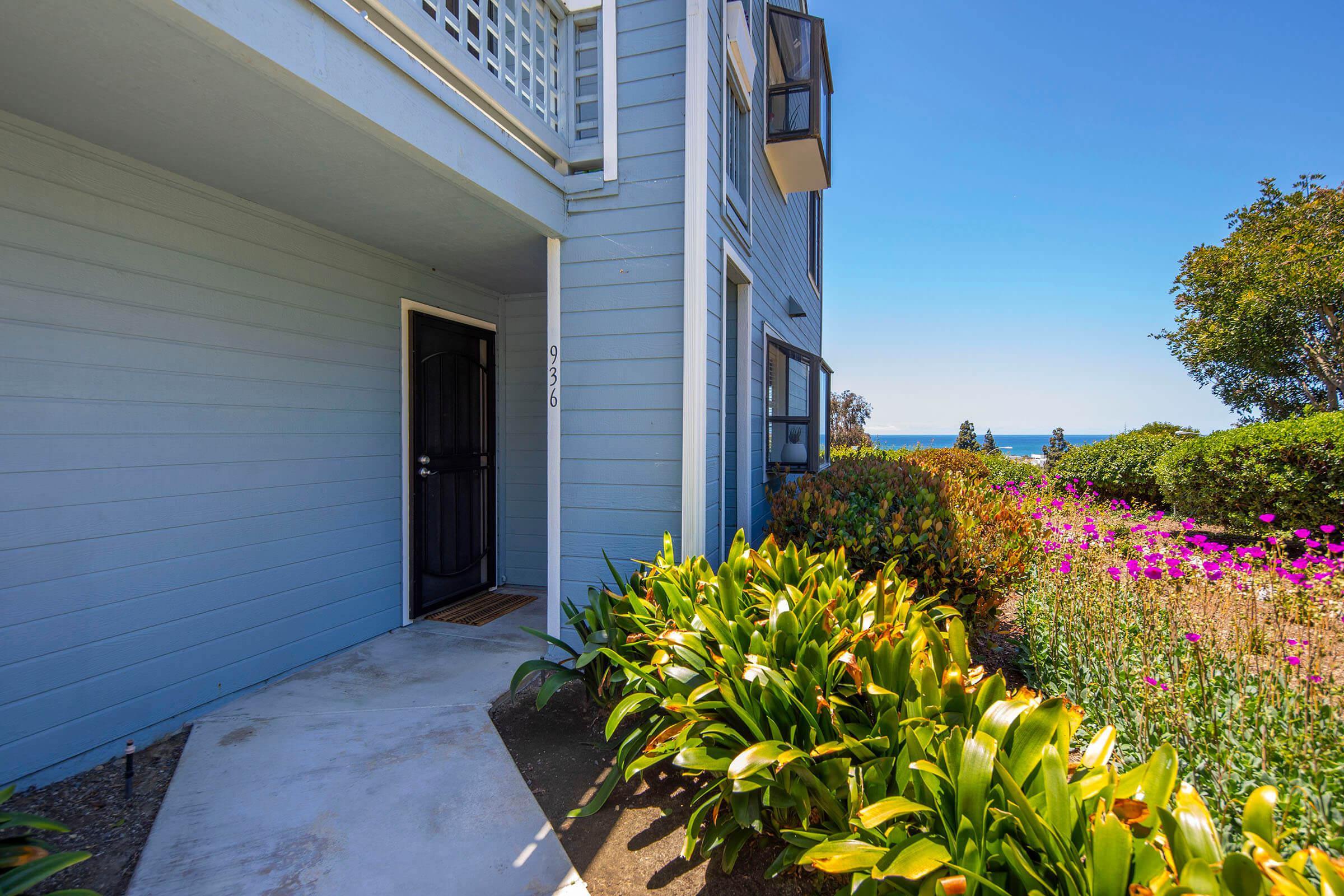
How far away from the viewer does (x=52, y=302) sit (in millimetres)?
2314

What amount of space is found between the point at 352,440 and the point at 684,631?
261 centimetres

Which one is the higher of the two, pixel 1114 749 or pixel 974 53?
pixel 974 53

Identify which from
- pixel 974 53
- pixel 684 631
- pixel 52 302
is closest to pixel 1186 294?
pixel 974 53

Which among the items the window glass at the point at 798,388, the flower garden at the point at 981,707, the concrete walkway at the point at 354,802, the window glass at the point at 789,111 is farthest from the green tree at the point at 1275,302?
the concrete walkway at the point at 354,802

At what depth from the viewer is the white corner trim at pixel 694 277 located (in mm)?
3117

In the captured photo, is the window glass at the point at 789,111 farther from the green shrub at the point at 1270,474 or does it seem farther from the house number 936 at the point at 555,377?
the green shrub at the point at 1270,474

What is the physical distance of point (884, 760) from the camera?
1.53 metres

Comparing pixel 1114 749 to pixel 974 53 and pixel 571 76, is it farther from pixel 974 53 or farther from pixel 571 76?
pixel 974 53

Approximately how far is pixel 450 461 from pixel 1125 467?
983 cm

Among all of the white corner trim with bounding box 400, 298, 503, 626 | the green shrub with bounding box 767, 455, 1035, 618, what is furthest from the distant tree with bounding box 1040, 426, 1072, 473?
the white corner trim with bounding box 400, 298, 503, 626

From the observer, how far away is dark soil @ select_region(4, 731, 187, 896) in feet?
5.88

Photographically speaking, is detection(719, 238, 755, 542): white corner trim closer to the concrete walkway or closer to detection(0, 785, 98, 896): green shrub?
the concrete walkway

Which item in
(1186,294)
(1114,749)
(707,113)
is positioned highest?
(1186,294)

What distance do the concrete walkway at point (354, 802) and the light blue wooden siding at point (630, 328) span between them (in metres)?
1.05
